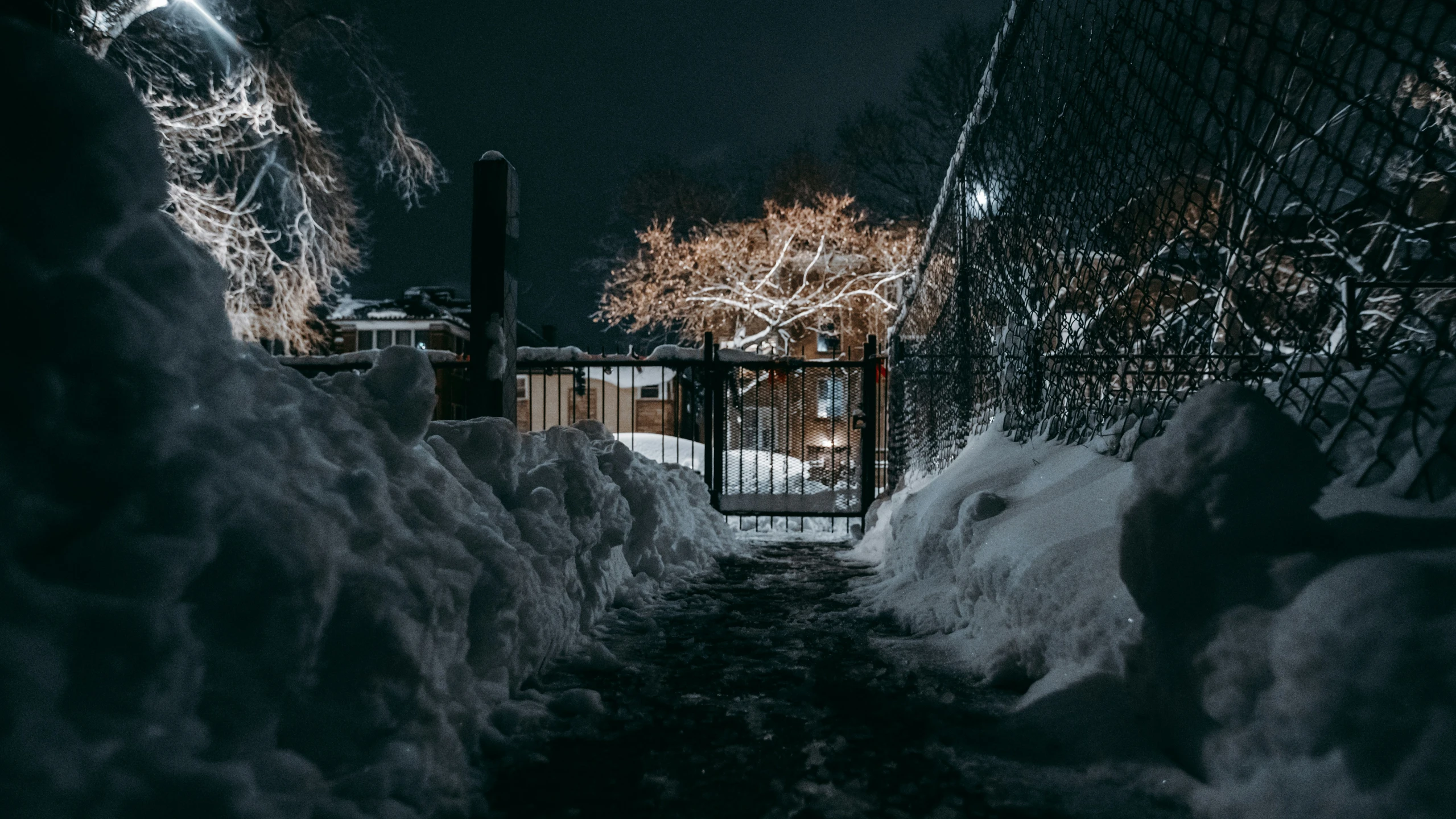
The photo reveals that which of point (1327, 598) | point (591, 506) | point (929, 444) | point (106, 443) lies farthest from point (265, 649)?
point (929, 444)

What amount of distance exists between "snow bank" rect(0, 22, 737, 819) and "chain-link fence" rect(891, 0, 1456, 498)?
8.36ft

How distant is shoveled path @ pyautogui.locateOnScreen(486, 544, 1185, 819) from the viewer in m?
1.85

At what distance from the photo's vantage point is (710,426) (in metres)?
7.40

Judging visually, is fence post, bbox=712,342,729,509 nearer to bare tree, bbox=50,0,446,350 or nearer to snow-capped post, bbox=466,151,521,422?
snow-capped post, bbox=466,151,521,422

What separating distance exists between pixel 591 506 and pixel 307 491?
1792 mm

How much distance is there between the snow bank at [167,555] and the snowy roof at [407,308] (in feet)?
91.8

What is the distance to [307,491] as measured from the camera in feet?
6.18

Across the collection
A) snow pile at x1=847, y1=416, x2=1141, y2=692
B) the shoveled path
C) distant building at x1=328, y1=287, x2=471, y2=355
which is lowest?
the shoveled path

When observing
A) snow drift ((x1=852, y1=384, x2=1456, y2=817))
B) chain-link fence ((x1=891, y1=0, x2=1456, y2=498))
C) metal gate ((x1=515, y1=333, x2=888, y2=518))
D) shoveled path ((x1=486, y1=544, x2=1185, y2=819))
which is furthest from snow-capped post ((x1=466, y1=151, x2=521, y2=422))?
snow drift ((x1=852, y1=384, x2=1456, y2=817))

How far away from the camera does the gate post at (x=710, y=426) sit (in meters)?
A: 7.30

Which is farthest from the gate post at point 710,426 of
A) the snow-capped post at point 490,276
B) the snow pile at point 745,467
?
the snow-capped post at point 490,276

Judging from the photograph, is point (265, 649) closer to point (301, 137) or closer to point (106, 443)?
point (106, 443)

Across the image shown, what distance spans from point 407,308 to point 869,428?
27.0 meters

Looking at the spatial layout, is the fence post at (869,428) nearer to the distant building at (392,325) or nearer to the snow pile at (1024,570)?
the snow pile at (1024,570)
